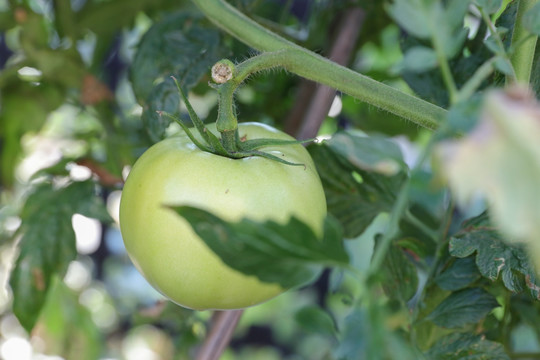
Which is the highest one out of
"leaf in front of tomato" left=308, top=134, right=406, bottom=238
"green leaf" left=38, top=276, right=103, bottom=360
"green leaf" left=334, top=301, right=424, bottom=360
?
"green leaf" left=334, top=301, right=424, bottom=360

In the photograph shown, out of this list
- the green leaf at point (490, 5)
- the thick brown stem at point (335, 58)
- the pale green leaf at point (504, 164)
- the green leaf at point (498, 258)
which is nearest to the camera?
the pale green leaf at point (504, 164)

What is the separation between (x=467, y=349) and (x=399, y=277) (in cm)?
8

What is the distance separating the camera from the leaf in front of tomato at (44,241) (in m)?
0.64

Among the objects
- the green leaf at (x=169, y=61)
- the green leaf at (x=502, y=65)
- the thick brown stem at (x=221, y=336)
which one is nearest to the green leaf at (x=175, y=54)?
the green leaf at (x=169, y=61)

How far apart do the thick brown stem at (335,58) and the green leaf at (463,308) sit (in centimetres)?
24

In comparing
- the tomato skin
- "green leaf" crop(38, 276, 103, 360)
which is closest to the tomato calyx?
the tomato skin

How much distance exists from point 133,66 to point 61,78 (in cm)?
22

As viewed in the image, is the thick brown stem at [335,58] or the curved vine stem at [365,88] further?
the thick brown stem at [335,58]

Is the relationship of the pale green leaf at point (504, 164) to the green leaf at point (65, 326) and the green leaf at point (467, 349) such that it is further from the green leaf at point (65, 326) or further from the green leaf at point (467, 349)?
the green leaf at point (65, 326)

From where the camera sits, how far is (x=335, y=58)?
72 cm

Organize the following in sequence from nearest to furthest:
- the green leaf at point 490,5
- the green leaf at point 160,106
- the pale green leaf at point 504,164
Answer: the pale green leaf at point 504,164
the green leaf at point 490,5
the green leaf at point 160,106

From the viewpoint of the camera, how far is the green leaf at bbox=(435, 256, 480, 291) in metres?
0.49

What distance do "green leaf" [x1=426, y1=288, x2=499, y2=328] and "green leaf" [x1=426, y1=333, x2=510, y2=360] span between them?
12 mm

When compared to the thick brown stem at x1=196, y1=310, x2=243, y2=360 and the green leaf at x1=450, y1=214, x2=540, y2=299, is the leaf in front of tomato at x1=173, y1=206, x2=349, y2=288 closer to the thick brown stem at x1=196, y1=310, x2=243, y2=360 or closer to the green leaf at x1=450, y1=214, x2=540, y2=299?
the green leaf at x1=450, y1=214, x2=540, y2=299
